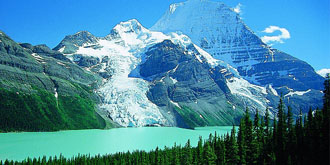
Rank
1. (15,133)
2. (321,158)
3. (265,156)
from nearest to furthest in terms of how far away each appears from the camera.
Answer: (321,158), (265,156), (15,133)

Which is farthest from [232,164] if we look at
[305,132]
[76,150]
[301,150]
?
[76,150]

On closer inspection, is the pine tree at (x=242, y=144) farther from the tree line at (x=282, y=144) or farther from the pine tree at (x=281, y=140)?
the pine tree at (x=281, y=140)

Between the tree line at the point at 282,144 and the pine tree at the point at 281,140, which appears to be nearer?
the tree line at the point at 282,144

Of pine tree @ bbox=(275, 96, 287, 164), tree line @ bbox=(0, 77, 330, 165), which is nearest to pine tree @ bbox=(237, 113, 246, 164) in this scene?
tree line @ bbox=(0, 77, 330, 165)

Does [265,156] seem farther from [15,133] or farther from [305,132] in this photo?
[15,133]

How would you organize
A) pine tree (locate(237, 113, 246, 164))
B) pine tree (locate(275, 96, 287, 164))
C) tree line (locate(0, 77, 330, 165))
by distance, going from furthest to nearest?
pine tree (locate(275, 96, 287, 164))
pine tree (locate(237, 113, 246, 164))
tree line (locate(0, 77, 330, 165))

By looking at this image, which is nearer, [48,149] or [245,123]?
[245,123]

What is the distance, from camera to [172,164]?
97.5 meters

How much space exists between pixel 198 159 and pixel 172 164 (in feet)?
42.5

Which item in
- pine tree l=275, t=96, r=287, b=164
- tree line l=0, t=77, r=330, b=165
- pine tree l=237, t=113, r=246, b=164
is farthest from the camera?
pine tree l=275, t=96, r=287, b=164

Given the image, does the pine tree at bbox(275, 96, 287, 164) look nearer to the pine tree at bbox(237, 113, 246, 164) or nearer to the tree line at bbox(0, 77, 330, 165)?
the tree line at bbox(0, 77, 330, 165)

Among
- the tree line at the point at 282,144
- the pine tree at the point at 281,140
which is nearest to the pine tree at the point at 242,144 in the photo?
the tree line at the point at 282,144

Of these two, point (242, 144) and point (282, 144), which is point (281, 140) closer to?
point (282, 144)

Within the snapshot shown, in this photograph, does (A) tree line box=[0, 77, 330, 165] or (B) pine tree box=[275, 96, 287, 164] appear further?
(B) pine tree box=[275, 96, 287, 164]
